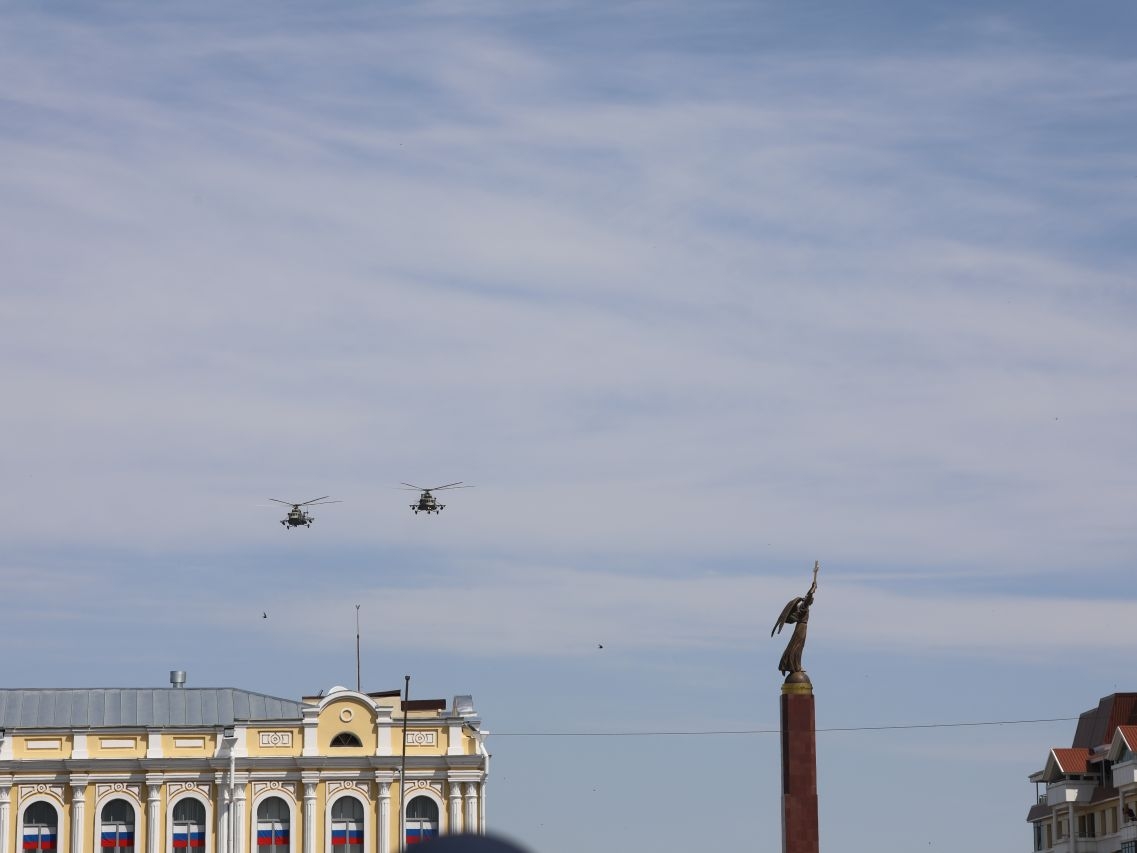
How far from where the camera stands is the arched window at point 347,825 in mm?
77188

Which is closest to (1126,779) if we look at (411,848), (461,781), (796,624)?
(461,781)

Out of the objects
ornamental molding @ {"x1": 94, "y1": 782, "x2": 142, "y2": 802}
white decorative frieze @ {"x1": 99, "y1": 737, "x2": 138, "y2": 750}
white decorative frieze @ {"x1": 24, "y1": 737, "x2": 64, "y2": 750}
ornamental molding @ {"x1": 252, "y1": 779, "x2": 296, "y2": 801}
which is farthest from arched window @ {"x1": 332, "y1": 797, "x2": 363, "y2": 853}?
white decorative frieze @ {"x1": 24, "y1": 737, "x2": 64, "y2": 750}

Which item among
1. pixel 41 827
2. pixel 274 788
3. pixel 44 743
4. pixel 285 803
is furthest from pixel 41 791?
pixel 285 803

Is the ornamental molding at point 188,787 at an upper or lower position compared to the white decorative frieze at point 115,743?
lower

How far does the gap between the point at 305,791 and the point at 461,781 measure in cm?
596

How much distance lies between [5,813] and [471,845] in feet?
248

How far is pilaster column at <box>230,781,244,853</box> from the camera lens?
7644 cm

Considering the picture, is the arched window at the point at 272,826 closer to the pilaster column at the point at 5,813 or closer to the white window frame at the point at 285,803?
the white window frame at the point at 285,803

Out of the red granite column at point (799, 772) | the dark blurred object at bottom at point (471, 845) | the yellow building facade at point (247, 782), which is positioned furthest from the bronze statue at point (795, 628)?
the dark blurred object at bottom at point (471, 845)

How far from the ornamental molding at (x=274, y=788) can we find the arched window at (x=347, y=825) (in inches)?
67.0

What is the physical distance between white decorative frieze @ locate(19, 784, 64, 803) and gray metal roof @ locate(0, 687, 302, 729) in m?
3.56

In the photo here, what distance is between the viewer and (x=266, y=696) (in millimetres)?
84062

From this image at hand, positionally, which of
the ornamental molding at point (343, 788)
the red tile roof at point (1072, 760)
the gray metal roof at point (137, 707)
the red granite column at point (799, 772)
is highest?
the gray metal roof at point (137, 707)

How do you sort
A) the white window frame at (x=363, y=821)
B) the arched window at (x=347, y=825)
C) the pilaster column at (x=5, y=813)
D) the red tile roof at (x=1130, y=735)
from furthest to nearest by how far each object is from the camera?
the red tile roof at (x=1130, y=735)
the arched window at (x=347, y=825)
the white window frame at (x=363, y=821)
the pilaster column at (x=5, y=813)
